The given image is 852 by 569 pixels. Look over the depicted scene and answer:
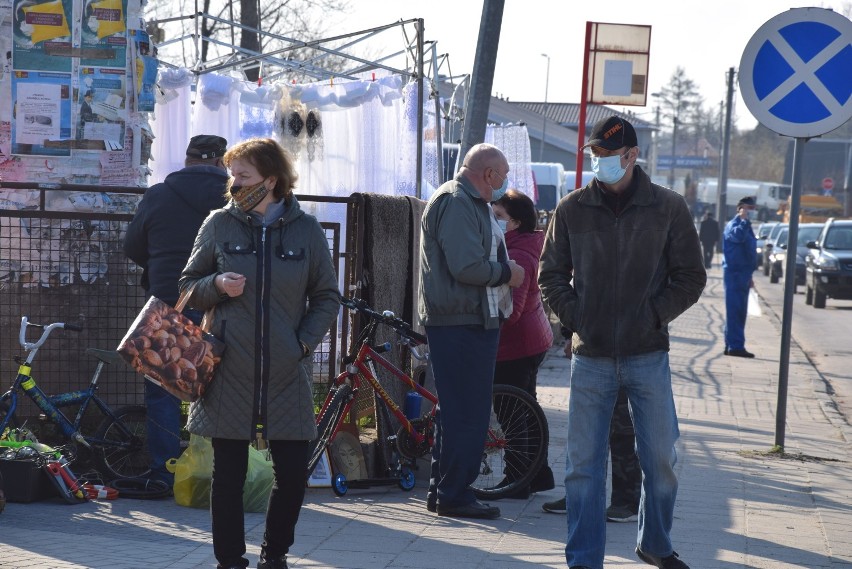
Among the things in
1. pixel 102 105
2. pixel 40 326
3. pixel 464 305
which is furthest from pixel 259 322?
pixel 102 105

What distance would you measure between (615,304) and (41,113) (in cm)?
432

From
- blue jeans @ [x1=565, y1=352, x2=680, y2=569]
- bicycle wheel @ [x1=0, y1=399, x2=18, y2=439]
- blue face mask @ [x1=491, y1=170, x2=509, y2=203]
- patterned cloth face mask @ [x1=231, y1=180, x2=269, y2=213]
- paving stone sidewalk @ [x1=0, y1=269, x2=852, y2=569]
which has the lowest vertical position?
paving stone sidewalk @ [x1=0, y1=269, x2=852, y2=569]

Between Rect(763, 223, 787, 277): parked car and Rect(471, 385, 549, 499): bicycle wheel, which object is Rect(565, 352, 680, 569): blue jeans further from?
Rect(763, 223, 787, 277): parked car

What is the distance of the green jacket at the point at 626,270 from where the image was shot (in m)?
5.13

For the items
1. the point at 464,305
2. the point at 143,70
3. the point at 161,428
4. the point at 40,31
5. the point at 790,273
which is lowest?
the point at 161,428

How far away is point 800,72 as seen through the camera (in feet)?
27.5

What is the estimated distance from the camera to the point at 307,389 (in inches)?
198

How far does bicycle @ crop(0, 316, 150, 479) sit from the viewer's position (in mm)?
6980

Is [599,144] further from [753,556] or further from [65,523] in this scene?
[65,523]

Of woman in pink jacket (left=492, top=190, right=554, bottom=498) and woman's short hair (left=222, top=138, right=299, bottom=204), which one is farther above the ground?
woman's short hair (left=222, top=138, right=299, bottom=204)

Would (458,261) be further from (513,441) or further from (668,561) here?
(668,561)

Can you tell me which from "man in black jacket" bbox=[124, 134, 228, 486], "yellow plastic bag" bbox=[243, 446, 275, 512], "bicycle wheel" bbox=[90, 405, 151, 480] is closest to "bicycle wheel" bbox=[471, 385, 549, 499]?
"yellow plastic bag" bbox=[243, 446, 275, 512]

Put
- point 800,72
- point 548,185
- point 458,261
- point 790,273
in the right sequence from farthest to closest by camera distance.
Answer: point 548,185, point 790,273, point 800,72, point 458,261

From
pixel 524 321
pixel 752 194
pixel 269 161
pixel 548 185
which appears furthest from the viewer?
pixel 752 194
